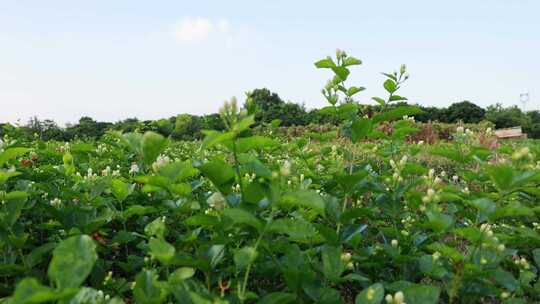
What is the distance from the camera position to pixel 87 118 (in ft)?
Result: 121

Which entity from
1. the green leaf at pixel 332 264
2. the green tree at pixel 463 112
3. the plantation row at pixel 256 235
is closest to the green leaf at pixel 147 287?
the plantation row at pixel 256 235

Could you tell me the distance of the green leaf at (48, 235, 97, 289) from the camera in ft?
4.10

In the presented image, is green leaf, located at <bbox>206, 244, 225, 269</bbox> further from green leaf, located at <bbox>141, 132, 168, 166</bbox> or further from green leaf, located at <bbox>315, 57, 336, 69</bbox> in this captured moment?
green leaf, located at <bbox>315, 57, 336, 69</bbox>

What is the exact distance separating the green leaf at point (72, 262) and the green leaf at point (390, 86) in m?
1.81

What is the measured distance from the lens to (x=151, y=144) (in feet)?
5.66

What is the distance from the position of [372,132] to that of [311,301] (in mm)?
929

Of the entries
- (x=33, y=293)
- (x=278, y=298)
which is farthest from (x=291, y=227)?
(x=33, y=293)

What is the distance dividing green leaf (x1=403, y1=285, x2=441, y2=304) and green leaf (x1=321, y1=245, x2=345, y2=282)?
265 mm

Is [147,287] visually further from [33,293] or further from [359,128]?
[359,128]

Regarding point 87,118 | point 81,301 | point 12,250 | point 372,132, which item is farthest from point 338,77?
point 87,118

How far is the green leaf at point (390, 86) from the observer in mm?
2532

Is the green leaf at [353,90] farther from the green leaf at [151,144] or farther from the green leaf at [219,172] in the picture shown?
the green leaf at [151,144]

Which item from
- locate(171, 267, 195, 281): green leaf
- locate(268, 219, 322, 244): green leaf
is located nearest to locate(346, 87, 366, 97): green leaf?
locate(268, 219, 322, 244): green leaf

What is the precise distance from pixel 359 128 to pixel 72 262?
4.74 ft
